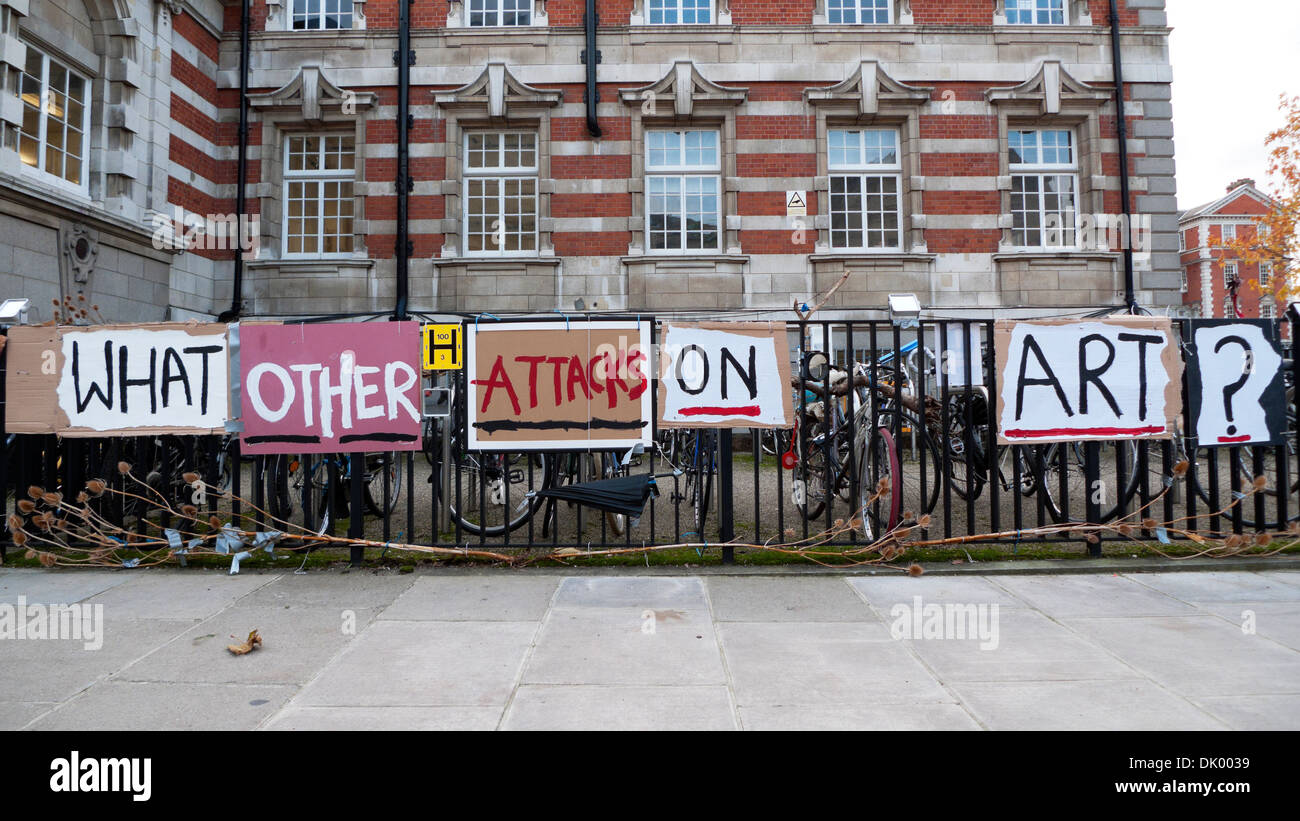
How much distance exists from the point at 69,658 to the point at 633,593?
2859 millimetres

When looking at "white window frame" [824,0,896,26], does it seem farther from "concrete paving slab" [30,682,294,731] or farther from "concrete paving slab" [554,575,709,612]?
"concrete paving slab" [30,682,294,731]

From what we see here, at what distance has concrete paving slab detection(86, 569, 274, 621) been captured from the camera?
4.17 m

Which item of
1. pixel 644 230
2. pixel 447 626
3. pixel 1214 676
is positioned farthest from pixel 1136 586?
pixel 644 230

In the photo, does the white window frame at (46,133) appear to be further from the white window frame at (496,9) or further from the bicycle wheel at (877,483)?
the bicycle wheel at (877,483)

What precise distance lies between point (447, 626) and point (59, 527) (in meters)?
3.46

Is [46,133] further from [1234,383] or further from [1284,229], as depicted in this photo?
[1284,229]

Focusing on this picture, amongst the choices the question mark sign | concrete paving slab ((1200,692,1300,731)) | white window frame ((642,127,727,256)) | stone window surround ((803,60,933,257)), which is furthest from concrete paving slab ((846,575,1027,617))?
white window frame ((642,127,727,256))

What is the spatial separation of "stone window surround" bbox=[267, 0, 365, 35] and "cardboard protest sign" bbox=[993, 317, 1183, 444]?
1375cm

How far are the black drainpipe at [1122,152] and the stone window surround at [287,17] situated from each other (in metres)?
14.4

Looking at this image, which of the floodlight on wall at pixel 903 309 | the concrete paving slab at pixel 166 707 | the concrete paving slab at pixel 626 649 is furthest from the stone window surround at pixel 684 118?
the concrete paving slab at pixel 166 707

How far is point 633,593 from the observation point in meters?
4.50

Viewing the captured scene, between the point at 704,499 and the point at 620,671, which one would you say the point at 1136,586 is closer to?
the point at 704,499

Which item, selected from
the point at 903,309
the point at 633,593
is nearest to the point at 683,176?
the point at 903,309

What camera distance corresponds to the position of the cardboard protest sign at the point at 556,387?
204 inches
